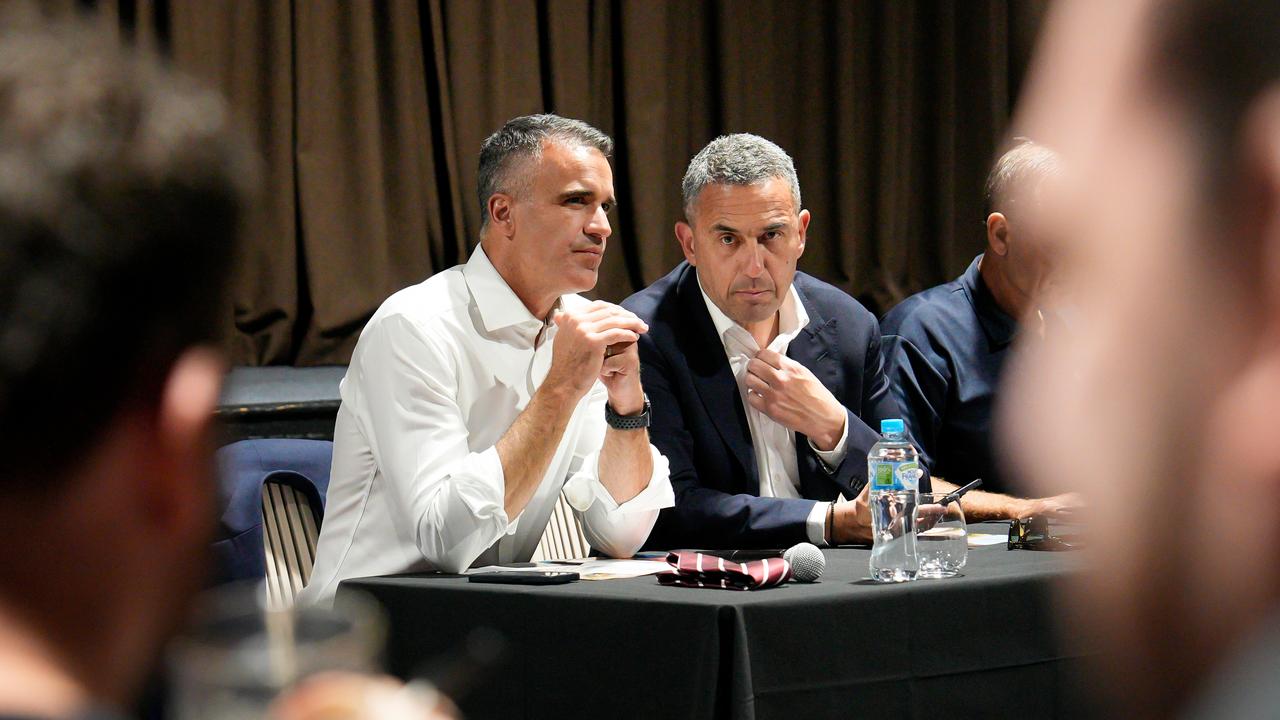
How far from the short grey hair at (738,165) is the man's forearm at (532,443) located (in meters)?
0.85

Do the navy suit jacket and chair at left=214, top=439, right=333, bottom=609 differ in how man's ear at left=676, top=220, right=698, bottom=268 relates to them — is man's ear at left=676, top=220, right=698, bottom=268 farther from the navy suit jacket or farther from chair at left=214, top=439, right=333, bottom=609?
chair at left=214, top=439, right=333, bottom=609

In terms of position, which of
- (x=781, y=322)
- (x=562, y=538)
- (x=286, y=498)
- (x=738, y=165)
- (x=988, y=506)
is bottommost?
(x=562, y=538)

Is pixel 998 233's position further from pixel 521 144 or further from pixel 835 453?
pixel 521 144

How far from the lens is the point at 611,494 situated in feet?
9.46

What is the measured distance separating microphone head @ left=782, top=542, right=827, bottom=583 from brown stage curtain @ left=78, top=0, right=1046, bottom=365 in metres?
1.85

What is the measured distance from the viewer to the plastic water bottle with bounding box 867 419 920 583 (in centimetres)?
229

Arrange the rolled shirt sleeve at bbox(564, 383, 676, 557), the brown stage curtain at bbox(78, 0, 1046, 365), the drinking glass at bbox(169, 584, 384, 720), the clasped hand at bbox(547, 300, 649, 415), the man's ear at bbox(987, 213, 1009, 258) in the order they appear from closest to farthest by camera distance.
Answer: the drinking glass at bbox(169, 584, 384, 720) → the clasped hand at bbox(547, 300, 649, 415) → the rolled shirt sleeve at bbox(564, 383, 676, 557) → the man's ear at bbox(987, 213, 1009, 258) → the brown stage curtain at bbox(78, 0, 1046, 365)

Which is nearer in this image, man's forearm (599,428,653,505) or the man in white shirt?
the man in white shirt

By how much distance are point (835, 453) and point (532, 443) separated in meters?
0.77

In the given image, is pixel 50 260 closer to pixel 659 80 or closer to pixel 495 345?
pixel 495 345

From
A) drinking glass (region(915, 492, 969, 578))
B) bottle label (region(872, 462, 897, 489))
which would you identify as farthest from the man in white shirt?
drinking glass (region(915, 492, 969, 578))

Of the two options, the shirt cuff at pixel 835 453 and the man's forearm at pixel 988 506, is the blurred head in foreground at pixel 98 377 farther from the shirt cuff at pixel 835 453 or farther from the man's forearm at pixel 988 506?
the man's forearm at pixel 988 506

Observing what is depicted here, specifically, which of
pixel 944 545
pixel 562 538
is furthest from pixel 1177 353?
pixel 562 538

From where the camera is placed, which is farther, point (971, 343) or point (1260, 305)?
point (971, 343)
